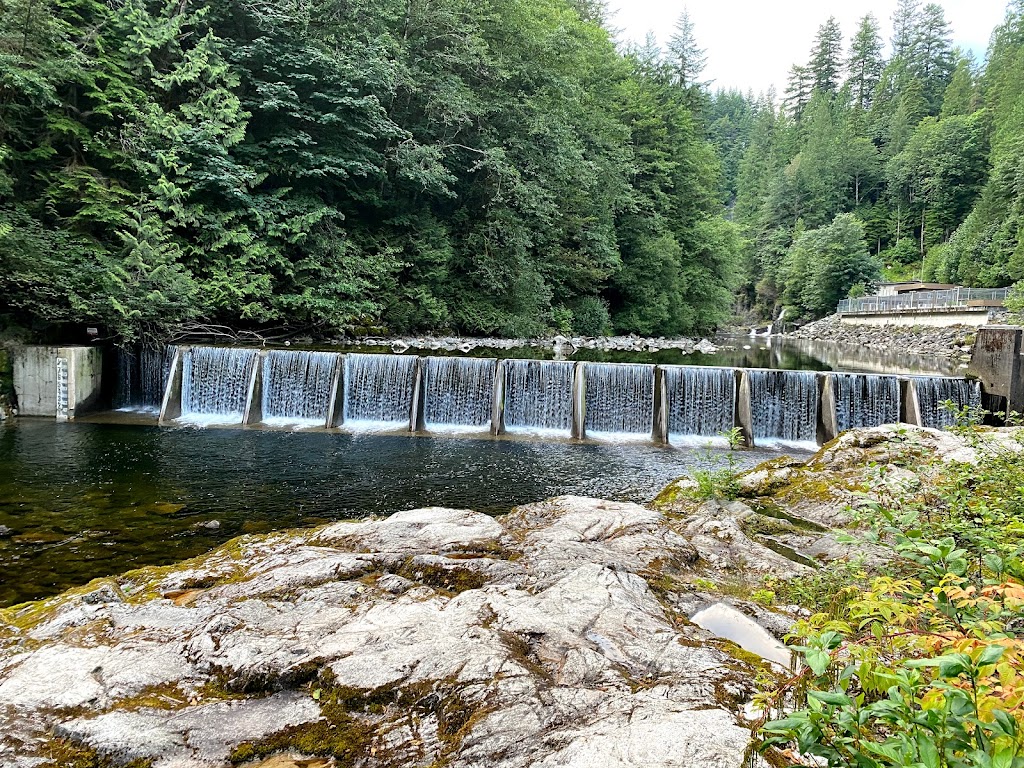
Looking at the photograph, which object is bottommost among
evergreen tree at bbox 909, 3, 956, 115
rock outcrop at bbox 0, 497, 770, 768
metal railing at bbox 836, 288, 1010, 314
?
rock outcrop at bbox 0, 497, 770, 768

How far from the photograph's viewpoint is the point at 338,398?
45.8ft

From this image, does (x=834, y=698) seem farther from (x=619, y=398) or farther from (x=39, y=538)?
(x=619, y=398)

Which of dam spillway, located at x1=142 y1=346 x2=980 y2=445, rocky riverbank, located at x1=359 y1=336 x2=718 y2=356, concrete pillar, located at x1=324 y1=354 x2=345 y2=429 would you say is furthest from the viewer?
rocky riverbank, located at x1=359 y1=336 x2=718 y2=356

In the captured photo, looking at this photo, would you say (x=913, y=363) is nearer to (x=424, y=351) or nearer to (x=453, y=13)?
(x=424, y=351)

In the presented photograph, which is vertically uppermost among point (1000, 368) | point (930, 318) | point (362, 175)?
point (362, 175)

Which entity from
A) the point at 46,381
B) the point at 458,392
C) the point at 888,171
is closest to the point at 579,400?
the point at 458,392

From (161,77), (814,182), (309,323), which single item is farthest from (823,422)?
(814,182)

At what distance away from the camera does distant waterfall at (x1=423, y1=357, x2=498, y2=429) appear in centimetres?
1418

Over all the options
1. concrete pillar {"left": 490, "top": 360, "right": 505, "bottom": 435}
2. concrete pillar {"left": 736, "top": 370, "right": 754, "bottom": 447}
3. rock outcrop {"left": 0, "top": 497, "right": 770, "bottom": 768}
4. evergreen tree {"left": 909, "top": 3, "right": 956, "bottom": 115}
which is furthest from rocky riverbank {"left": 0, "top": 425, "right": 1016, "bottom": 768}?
evergreen tree {"left": 909, "top": 3, "right": 956, "bottom": 115}

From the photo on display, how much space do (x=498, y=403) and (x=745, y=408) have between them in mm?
5888

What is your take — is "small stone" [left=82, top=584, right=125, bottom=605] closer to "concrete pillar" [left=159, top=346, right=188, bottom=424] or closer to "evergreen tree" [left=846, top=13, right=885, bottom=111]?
"concrete pillar" [left=159, top=346, right=188, bottom=424]

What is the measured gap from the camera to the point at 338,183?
66.4 feet

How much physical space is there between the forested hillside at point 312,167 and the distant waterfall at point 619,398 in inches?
377

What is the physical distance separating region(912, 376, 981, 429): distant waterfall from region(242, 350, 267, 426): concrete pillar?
611 inches
